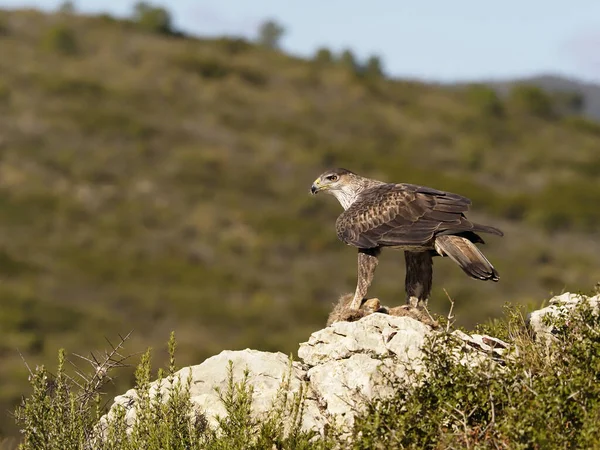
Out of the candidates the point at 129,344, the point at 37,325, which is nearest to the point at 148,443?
the point at 129,344

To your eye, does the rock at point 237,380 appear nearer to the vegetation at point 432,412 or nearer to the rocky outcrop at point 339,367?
the rocky outcrop at point 339,367

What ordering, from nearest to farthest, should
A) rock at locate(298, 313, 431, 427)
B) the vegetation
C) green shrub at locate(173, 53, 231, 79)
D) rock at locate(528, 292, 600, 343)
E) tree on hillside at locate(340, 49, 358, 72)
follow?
1. the vegetation
2. rock at locate(298, 313, 431, 427)
3. rock at locate(528, 292, 600, 343)
4. green shrub at locate(173, 53, 231, 79)
5. tree on hillside at locate(340, 49, 358, 72)

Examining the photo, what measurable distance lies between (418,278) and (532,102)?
69.4 m

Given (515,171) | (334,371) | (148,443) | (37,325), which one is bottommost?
(148,443)

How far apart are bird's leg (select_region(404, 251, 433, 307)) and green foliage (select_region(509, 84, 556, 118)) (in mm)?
67390

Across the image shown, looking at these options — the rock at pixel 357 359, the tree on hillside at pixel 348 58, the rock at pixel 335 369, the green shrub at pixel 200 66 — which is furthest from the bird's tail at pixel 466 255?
the tree on hillside at pixel 348 58

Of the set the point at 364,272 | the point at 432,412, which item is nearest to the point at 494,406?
the point at 432,412

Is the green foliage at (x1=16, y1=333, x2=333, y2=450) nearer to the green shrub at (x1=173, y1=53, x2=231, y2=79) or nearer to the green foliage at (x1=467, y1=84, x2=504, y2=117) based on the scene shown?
the green shrub at (x1=173, y1=53, x2=231, y2=79)

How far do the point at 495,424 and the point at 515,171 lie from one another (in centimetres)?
5614

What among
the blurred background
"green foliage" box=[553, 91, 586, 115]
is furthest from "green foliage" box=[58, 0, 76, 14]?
"green foliage" box=[553, 91, 586, 115]

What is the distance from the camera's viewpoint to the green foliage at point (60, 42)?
202ft

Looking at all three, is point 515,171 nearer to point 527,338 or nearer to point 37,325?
point 37,325

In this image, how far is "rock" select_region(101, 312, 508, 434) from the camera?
23.0 ft

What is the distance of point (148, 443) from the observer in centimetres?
677
